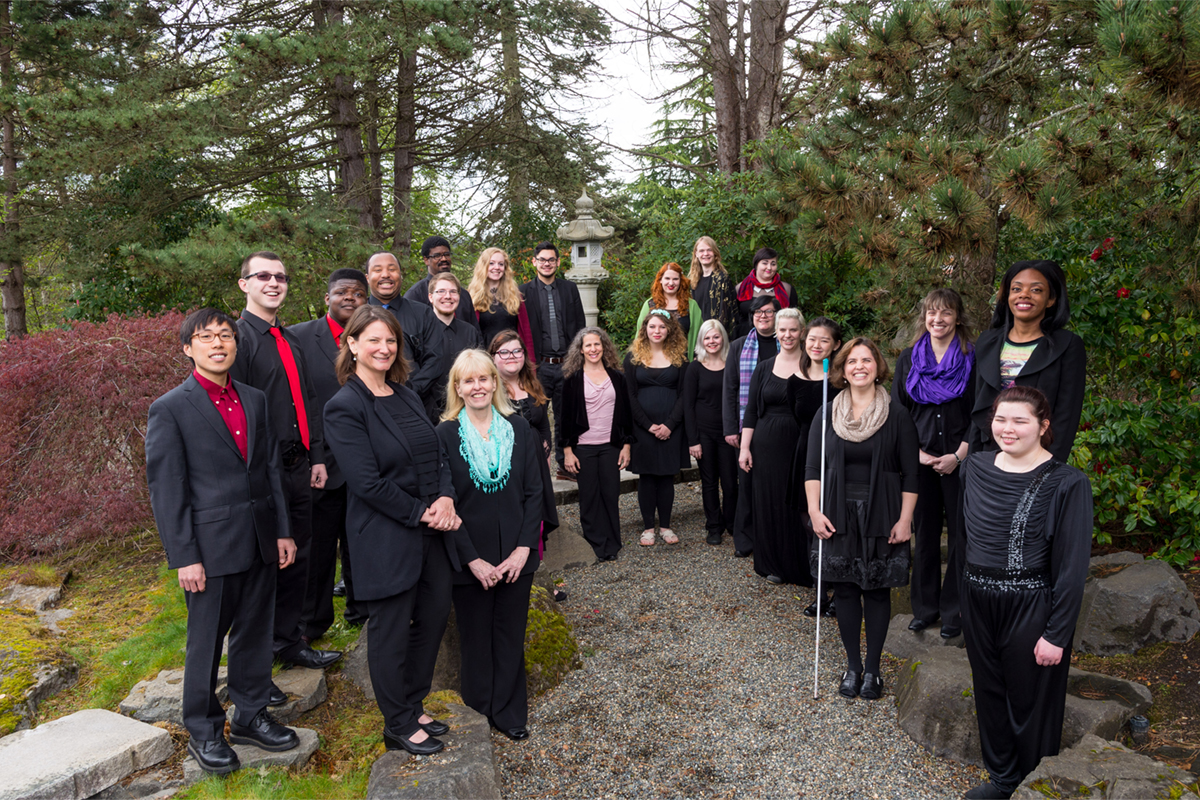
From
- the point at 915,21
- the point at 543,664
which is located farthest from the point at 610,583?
the point at 915,21

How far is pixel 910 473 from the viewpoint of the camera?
3820 millimetres

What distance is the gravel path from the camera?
3.28 meters

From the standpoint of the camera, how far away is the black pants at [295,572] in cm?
373

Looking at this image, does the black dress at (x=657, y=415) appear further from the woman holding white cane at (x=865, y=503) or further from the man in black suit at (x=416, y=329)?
the woman holding white cane at (x=865, y=503)

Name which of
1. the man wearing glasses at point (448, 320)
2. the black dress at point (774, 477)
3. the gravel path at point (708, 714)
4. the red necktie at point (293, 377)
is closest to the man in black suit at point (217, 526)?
the red necktie at point (293, 377)

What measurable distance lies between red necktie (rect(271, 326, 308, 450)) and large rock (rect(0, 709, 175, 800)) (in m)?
1.43

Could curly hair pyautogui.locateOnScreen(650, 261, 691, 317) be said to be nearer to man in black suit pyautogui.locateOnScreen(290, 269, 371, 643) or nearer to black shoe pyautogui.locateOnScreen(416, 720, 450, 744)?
man in black suit pyautogui.locateOnScreen(290, 269, 371, 643)

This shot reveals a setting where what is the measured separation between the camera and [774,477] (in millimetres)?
5156

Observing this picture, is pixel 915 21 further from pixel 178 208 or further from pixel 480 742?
pixel 178 208

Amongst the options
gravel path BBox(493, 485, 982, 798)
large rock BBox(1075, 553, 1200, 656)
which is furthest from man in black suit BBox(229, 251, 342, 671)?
large rock BBox(1075, 553, 1200, 656)

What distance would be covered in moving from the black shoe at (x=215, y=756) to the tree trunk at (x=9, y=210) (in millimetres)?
7786

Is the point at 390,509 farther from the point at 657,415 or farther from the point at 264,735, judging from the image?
the point at 657,415

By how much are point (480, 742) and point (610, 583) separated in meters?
2.37

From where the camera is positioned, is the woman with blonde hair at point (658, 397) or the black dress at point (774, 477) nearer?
the black dress at point (774, 477)
